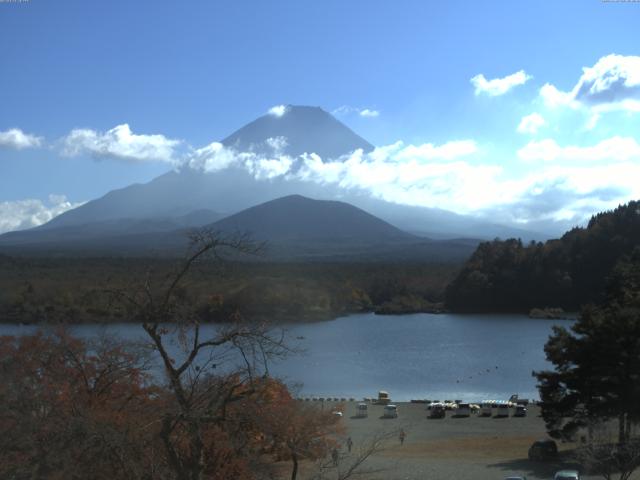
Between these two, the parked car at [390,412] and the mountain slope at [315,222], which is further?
the mountain slope at [315,222]

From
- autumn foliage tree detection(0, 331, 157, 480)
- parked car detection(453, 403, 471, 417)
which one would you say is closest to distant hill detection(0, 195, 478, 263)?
parked car detection(453, 403, 471, 417)

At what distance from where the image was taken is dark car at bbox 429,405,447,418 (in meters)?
16.9

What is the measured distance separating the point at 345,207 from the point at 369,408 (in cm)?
10361

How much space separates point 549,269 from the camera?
1718 inches

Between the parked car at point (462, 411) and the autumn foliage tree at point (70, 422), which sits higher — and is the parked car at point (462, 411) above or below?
below

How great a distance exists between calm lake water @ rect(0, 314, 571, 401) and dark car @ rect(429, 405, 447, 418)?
120 inches

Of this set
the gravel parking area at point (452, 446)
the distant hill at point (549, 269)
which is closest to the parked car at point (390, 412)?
the gravel parking area at point (452, 446)

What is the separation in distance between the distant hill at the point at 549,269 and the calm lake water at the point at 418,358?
4456mm

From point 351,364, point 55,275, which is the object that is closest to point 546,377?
point 351,364

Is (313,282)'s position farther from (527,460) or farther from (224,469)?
(224,469)

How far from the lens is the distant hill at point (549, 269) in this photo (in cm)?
4212

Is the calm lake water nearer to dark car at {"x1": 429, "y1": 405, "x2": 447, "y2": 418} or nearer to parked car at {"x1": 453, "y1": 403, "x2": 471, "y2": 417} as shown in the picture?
parked car at {"x1": 453, "y1": 403, "x2": 471, "y2": 417}

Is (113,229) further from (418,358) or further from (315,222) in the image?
(418,358)

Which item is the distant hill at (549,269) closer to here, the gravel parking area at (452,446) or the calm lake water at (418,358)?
the calm lake water at (418,358)
